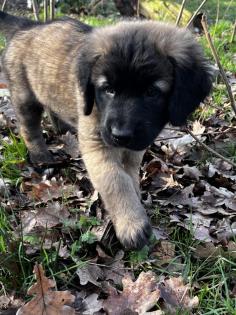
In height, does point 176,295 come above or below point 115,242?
above

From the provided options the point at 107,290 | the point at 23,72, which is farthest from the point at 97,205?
the point at 23,72

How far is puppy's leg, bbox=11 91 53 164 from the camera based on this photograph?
4.19 metres

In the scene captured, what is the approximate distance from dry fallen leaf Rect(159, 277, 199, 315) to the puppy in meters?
0.44

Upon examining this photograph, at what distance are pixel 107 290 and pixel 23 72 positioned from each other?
2.32 metres

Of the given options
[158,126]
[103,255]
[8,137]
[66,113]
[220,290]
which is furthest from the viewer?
[8,137]

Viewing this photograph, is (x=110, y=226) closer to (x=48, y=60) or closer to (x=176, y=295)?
(x=176, y=295)

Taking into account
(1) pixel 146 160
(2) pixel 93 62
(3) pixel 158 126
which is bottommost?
(1) pixel 146 160

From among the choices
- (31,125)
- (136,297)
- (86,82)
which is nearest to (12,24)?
(31,125)

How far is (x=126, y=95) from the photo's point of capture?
9.73 ft

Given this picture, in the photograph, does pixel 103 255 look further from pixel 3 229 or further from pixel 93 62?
pixel 93 62

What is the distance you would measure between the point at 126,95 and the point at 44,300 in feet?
4.29

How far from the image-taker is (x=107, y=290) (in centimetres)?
254

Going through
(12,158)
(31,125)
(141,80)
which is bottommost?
(12,158)

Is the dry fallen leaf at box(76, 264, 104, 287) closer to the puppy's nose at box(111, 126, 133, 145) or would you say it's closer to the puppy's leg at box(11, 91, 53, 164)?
the puppy's nose at box(111, 126, 133, 145)
